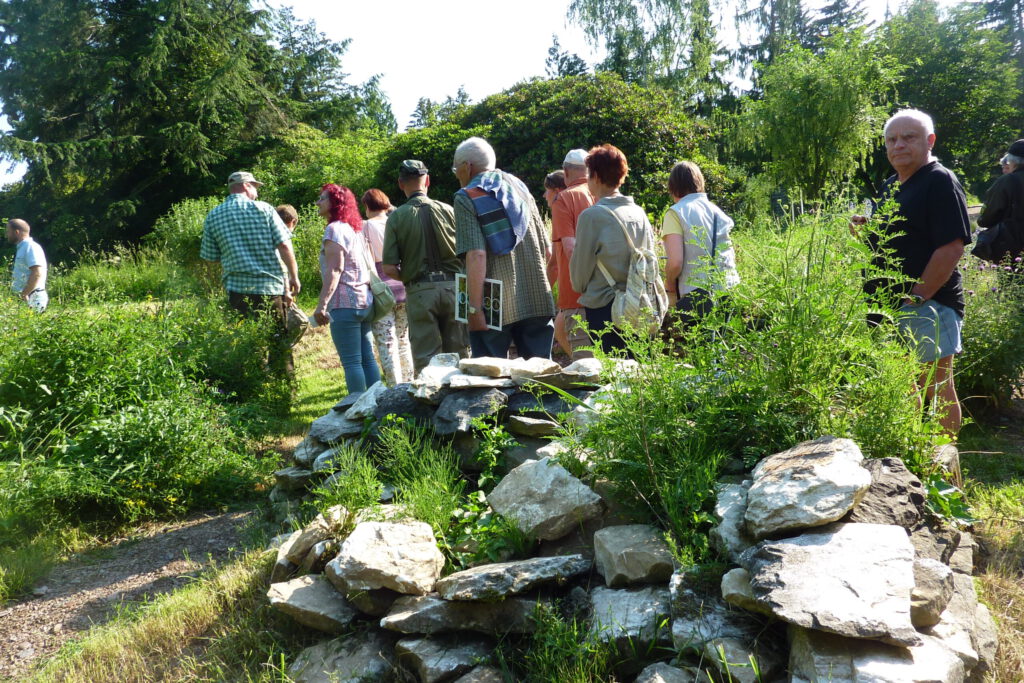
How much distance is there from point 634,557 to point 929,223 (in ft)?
7.93

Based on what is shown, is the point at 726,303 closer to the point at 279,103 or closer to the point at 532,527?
the point at 532,527

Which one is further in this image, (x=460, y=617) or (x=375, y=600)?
(x=375, y=600)

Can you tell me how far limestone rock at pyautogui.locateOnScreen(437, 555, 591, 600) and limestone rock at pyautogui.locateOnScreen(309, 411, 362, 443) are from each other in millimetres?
1748

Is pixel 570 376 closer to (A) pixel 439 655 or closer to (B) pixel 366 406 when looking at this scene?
(B) pixel 366 406

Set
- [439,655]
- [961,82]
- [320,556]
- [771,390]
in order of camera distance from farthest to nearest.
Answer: [961,82] → [320,556] → [771,390] → [439,655]

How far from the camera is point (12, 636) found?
3.59 metres

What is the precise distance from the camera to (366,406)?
431cm

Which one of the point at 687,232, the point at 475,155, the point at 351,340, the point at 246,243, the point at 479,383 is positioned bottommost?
the point at 479,383

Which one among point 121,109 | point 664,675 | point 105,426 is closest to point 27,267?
point 105,426

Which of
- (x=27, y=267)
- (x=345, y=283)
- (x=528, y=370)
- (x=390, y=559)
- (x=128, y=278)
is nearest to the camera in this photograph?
(x=390, y=559)

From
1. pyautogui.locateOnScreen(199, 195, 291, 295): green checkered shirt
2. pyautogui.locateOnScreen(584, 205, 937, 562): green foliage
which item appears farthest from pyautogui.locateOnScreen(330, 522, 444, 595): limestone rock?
pyautogui.locateOnScreen(199, 195, 291, 295): green checkered shirt

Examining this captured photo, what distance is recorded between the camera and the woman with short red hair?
4188mm

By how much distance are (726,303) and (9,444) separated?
4.50m

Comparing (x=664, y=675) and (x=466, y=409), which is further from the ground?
(x=466, y=409)
